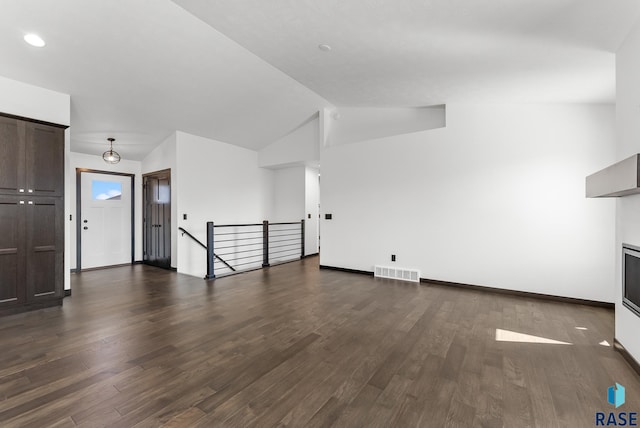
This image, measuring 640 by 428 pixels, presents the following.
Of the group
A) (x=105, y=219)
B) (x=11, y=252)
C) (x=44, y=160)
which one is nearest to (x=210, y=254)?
(x=11, y=252)

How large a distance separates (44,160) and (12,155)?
27 centimetres

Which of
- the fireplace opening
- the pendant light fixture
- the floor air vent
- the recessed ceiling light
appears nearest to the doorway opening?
the pendant light fixture

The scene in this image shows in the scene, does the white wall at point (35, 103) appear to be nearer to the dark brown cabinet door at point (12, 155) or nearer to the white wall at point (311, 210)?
the dark brown cabinet door at point (12, 155)

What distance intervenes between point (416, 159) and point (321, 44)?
97.2 inches

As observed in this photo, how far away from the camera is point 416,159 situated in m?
4.75

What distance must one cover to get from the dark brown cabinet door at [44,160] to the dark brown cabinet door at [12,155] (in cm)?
5

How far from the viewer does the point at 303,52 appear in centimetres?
350

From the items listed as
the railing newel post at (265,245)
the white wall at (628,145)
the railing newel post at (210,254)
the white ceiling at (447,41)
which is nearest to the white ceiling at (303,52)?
the white ceiling at (447,41)

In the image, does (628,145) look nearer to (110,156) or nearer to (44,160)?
(44,160)

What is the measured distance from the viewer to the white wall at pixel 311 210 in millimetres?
7430

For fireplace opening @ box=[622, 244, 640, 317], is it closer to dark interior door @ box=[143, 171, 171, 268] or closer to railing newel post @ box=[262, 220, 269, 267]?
railing newel post @ box=[262, 220, 269, 267]

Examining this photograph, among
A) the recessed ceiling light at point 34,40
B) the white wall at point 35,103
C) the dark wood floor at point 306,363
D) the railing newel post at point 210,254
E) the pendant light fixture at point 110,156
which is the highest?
the recessed ceiling light at point 34,40

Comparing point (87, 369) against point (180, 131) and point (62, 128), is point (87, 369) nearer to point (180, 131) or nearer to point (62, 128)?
point (62, 128)

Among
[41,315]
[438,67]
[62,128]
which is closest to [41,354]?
[41,315]
